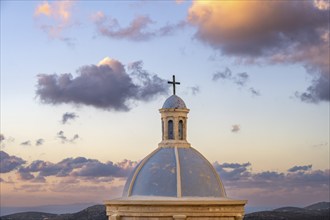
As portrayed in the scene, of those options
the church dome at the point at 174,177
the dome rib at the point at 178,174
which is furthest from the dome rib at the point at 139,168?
the dome rib at the point at 178,174

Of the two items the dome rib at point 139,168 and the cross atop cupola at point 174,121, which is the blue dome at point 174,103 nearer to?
the cross atop cupola at point 174,121

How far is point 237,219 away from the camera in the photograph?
3031cm

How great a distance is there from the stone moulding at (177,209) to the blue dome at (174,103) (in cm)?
535

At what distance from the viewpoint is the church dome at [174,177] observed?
29953 millimetres

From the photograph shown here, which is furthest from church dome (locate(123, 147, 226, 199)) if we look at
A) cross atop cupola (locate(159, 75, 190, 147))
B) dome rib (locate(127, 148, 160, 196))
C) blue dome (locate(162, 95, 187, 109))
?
blue dome (locate(162, 95, 187, 109))

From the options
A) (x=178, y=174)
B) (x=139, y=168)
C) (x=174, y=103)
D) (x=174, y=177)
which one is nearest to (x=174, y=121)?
(x=174, y=103)

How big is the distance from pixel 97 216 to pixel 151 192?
76.8m

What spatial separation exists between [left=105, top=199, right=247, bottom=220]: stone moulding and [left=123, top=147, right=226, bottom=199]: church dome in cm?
68

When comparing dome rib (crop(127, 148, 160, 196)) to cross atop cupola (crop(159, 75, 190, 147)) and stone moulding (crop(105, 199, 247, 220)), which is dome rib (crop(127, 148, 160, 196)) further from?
stone moulding (crop(105, 199, 247, 220))

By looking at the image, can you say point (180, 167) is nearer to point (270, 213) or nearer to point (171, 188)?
point (171, 188)

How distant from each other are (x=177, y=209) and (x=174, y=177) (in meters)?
1.64

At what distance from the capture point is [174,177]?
30.2 metres

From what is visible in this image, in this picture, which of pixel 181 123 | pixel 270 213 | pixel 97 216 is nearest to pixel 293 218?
pixel 270 213

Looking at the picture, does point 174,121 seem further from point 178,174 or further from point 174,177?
point 174,177
